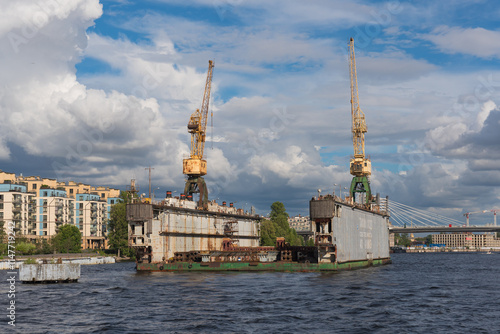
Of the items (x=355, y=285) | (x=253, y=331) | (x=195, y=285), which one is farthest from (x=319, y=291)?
(x=253, y=331)

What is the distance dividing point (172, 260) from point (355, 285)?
4356 centimetres

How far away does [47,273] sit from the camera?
79688 mm

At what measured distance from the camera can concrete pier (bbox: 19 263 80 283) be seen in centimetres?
7888

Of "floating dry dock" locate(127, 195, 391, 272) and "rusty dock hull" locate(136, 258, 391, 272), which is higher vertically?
"floating dry dock" locate(127, 195, 391, 272)

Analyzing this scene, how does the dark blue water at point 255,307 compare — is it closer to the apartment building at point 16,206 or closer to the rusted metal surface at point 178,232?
the rusted metal surface at point 178,232

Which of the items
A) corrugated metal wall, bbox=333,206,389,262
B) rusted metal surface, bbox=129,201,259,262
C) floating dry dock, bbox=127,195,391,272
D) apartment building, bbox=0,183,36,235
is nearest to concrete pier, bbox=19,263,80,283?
rusted metal surface, bbox=129,201,259,262

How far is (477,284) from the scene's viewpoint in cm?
8925

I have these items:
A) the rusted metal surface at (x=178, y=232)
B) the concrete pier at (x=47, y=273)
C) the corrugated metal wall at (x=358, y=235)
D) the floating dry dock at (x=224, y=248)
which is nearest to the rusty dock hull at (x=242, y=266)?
the floating dry dock at (x=224, y=248)

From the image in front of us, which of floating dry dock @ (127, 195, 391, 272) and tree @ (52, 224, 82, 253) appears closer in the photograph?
floating dry dock @ (127, 195, 391, 272)

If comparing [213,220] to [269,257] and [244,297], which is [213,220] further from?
[244,297]

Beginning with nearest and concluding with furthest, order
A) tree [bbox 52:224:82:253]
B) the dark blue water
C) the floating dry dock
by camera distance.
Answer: the dark blue water, the floating dry dock, tree [bbox 52:224:82:253]

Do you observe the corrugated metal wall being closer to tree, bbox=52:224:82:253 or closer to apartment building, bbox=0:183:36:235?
tree, bbox=52:224:82:253

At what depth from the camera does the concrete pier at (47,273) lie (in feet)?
259

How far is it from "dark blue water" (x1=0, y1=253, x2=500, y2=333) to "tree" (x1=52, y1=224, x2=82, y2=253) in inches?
3751
